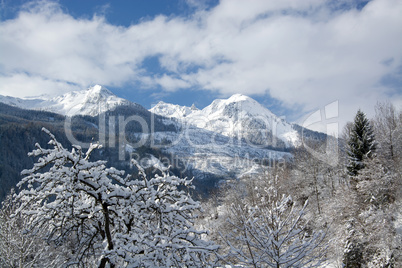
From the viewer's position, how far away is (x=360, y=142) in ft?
84.9

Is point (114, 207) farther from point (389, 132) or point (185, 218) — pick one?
point (389, 132)

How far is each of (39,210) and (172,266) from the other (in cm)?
379

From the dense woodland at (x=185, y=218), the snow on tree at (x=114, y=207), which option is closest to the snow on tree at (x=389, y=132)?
the dense woodland at (x=185, y=218)

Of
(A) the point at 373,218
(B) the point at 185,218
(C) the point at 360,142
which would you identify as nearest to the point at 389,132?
(C) the point at 360,142

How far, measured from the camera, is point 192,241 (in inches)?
264

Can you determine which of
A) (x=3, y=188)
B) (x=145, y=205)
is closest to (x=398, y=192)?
(x=145, y=205)

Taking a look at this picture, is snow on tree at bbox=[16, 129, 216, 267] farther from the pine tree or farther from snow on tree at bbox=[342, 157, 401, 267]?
the pine tree

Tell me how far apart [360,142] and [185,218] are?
83.4 ft

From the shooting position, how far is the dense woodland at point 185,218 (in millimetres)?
6078

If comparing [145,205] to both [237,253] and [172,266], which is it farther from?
[237,253]

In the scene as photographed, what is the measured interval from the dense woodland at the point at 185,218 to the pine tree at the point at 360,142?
0.34ft

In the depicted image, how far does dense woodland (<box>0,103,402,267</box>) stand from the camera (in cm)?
608

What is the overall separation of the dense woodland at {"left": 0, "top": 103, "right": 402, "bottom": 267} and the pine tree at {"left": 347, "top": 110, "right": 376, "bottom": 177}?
0.11 m

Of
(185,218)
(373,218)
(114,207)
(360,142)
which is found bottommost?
(373,218)
